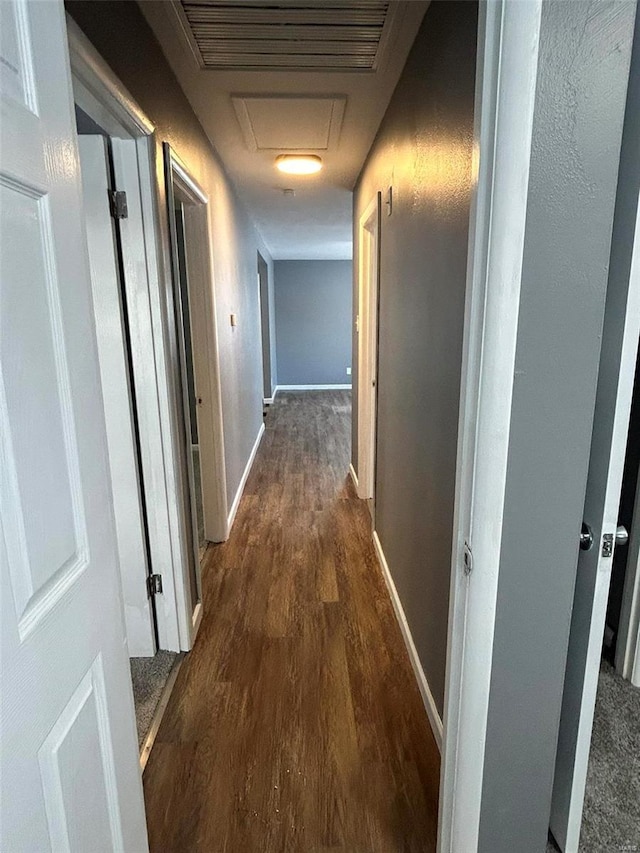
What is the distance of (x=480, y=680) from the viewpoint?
37.3 inches

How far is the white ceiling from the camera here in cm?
158

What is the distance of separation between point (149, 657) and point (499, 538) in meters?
1.70

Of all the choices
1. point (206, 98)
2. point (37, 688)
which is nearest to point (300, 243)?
point (206, 98)

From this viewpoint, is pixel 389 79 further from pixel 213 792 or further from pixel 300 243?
pixel 300 243

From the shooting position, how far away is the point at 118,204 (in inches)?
64.3

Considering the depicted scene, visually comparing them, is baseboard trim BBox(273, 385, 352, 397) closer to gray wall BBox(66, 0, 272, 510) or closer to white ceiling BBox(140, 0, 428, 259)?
gray wall BBox(66, 0, 272, 510)

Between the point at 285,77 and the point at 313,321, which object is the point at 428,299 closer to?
the point at 285,77

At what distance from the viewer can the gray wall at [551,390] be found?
740mm

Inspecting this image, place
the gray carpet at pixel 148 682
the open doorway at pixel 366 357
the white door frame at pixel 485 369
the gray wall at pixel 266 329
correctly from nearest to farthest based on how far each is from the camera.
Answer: the white door frame at pixel 485 369, the gray carpet at pixel 148 682, the open doorway at pixel 366 357, the gray wall at pixel 266 329

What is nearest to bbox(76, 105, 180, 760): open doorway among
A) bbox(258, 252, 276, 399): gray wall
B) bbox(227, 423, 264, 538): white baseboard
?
bbox(227, 423, 264, 538): white baseboard

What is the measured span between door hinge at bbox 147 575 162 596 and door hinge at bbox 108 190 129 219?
1.35m

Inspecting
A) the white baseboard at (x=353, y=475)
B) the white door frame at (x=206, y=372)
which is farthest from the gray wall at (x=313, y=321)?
the white door frame at (x=206, y=372)

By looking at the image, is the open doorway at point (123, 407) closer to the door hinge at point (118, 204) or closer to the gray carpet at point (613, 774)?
the door hinge at point (118, 204)

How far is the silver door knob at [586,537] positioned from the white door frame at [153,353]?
1403 mm
